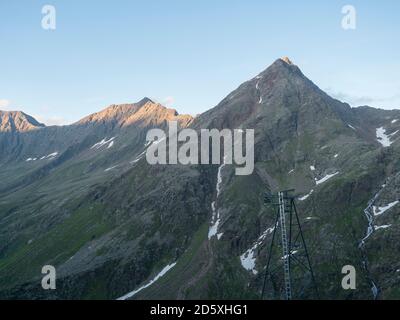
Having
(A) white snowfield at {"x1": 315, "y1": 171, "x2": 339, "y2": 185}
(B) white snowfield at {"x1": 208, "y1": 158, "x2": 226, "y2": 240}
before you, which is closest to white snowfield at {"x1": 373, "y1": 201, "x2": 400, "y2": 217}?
(A) white snowfield at {"x1": 315, "y1": 171, "x2": 339, "y2": 185}

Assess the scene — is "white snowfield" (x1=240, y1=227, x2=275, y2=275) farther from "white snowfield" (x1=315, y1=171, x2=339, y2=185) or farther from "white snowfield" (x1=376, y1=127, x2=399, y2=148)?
"white snowfield" (x1=376, y1=127, x2=399, y2=148)

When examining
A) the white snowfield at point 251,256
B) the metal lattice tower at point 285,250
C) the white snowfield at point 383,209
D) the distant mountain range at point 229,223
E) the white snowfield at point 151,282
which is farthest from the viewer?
the white snowfield at point 151,282

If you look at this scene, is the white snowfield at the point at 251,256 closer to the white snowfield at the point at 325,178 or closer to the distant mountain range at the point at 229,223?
the distant mountain range at the point at 229,223

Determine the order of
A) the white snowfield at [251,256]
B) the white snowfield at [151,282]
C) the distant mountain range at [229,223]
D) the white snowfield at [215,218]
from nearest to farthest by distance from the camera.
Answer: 1. the distant mountain range at [229,223]
2. the white snowfield at [251,256]
3. the white snowfield at [151,282]
4. the white snowfield at [215,218]

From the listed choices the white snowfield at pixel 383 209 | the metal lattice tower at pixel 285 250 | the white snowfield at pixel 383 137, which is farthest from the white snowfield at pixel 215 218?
the metal lattice tower at pixel 285 250

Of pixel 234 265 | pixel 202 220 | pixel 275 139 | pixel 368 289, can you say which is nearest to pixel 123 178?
pixel 202 220

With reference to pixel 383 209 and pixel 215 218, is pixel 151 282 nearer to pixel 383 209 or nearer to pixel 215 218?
pixel 215 218

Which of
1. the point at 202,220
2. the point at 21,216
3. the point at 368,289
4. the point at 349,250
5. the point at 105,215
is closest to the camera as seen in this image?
the point at 368,289
